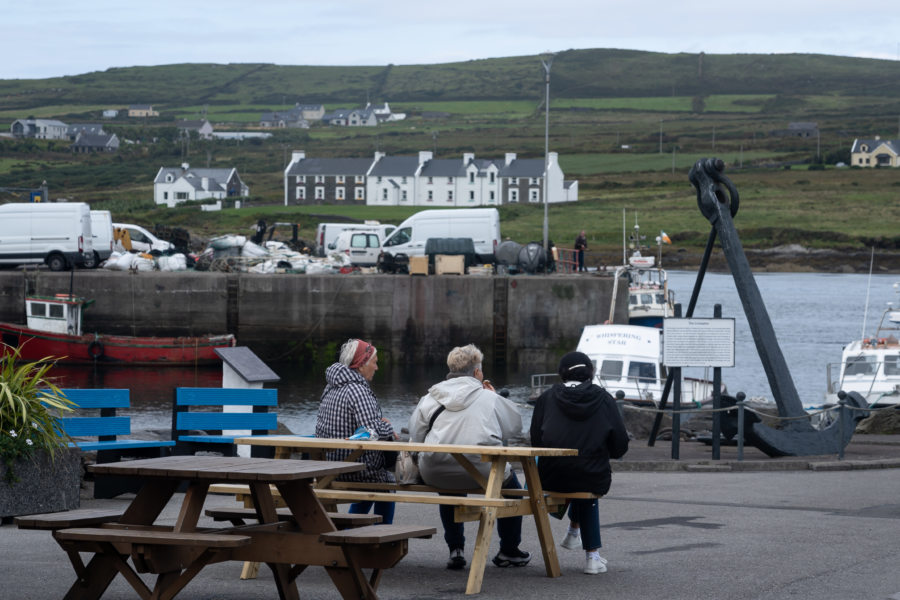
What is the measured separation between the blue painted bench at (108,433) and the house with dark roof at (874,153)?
164841 mm

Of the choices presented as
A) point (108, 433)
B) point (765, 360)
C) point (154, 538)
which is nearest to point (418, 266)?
point (765, 360)

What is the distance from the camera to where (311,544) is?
6.50m

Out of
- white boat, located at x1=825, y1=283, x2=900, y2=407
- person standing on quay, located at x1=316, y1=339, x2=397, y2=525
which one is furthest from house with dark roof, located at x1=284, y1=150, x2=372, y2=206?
person standing on quay, located at x1=316, y1=339, x2=397, y2=525

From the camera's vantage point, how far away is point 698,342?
15.4 m

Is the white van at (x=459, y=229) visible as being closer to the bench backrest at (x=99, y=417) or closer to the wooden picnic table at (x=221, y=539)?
the bench backrest at (x=99, y=417)

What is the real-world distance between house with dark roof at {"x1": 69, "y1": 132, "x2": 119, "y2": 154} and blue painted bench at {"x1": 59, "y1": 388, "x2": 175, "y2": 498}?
192m

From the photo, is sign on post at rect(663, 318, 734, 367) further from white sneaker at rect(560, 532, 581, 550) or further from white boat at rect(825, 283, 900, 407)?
white boat at rect(825, 283, 900, 407)

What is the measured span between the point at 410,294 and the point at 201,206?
3340 inches

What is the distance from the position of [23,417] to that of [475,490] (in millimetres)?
3628

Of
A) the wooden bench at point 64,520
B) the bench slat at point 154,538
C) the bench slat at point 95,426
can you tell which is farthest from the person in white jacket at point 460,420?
the bench slat at point 95,426

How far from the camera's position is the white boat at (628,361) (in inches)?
1137

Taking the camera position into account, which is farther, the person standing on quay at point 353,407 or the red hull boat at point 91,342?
the red hull boat at point 91,342

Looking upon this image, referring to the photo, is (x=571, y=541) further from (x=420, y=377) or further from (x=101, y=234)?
(x=101, y=234)

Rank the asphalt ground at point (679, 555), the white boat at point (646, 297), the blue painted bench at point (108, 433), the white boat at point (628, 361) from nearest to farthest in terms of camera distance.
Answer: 1. the asphalt ground at point (679, 555)
2. the blue painted bench at point (108, 433)
3. the white boat at point (628, 361)
4. the white boat at point (646, 297)
